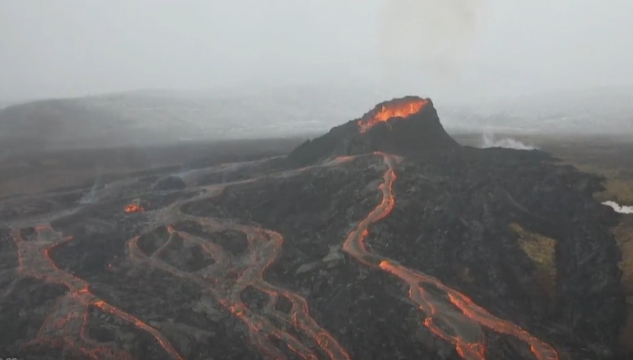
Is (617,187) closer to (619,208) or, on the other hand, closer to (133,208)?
(619,208)

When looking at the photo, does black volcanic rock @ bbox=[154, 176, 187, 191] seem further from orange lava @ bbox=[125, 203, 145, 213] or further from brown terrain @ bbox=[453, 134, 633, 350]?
brown terrain @ bbox=[453, 134, 633, 350]

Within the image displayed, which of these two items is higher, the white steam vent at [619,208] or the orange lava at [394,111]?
the orange lava at [394,111]

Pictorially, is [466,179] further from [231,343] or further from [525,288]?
[231,343]

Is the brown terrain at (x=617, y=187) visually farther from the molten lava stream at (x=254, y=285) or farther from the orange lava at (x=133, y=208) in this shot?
the orange lava at (x=133, y=208)

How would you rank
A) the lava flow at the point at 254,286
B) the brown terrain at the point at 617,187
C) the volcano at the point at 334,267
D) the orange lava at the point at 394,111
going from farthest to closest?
the orange lava at the point at 394,111 → the brown terrain at the point at 617,187 → the lava flow at the point at 254,286 → the volcano at the point at 334,267

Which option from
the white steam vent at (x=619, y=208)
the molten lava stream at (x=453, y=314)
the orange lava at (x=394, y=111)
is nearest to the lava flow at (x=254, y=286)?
the molten lava stream at (x=453, y=314)

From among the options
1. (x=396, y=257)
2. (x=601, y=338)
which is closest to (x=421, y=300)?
(x=396, y=257)

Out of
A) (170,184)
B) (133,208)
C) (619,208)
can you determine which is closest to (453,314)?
(619,208)
